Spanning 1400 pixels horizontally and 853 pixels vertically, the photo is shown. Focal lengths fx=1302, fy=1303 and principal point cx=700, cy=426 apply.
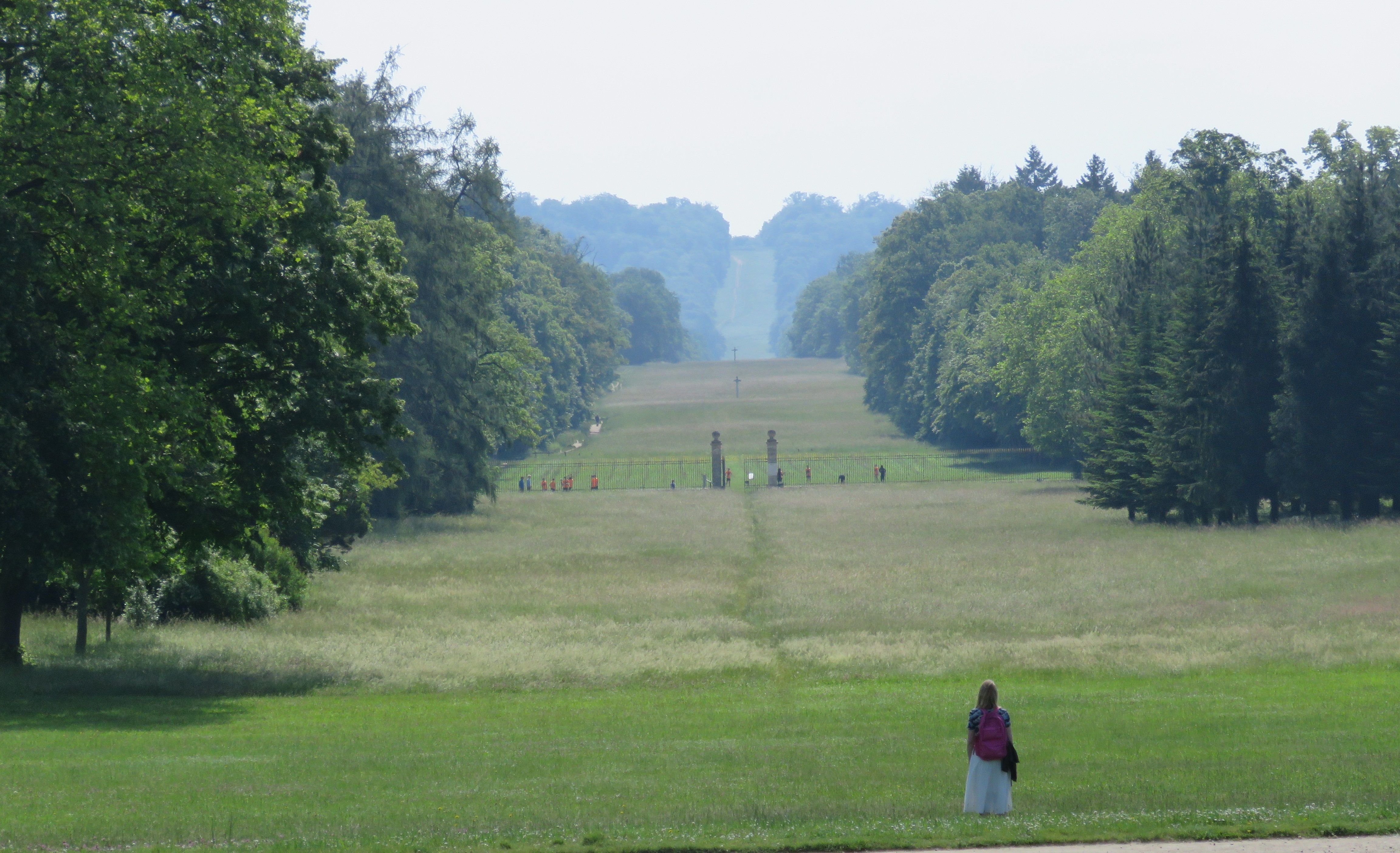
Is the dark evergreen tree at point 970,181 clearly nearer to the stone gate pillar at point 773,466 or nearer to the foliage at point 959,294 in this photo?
the foliage at point 959,294

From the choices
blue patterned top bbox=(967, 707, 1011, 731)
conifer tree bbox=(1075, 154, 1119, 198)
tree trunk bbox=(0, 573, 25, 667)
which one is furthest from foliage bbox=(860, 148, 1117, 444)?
blue patterned top bbox=(967, 707, 1011, 731)

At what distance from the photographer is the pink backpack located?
38.1ft

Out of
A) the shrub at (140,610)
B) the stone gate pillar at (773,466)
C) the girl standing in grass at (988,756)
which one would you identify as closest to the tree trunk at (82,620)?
the shrub at (140,610)

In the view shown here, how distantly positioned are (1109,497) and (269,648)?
138 ft

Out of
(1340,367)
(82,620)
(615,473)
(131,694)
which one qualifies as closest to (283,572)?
(82,620)

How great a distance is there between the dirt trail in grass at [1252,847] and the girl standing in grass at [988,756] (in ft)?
4.33

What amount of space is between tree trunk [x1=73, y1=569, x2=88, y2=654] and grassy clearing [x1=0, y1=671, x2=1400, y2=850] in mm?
3844

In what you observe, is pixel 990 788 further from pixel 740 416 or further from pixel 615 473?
pixel 740 416

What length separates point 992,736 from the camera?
38.2ft

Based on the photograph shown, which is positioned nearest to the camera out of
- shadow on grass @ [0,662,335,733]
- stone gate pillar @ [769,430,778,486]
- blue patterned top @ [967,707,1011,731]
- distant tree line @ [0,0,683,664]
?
blue patterned top @ [967,707,1011,731]

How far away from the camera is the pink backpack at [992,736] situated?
11625 mm

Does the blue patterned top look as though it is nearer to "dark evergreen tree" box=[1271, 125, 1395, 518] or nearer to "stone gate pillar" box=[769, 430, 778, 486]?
"dark evergreen tree" box=[1271, 125, 1395, 518]

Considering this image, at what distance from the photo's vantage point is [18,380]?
18203mm

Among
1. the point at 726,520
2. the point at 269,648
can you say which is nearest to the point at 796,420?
the point at 726,520
